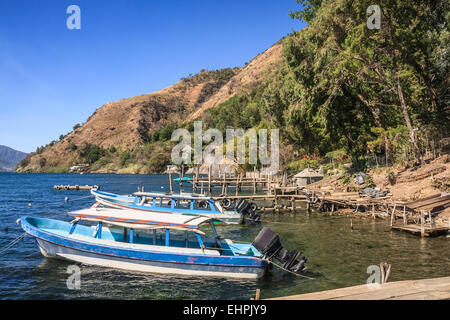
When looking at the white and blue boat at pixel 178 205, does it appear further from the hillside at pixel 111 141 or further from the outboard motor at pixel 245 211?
the hillside at pixel 111 141

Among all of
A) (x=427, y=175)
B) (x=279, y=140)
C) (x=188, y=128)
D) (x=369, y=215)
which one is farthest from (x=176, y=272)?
(x=188, y=128)

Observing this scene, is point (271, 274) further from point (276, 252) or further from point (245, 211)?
point (245, 211)

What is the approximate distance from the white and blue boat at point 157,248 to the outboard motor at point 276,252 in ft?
1.05

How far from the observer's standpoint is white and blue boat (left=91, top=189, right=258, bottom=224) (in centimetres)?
2255

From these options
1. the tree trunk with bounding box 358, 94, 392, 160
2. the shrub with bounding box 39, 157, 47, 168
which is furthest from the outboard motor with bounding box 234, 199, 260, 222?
the shrub with bounding box 39, 157, 47, 168

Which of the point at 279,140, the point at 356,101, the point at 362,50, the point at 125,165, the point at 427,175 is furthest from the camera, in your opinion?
the point at 125,165

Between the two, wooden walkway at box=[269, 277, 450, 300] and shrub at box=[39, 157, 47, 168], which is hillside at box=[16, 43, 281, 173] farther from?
wooden walkway at box=[269, 277, 450, 300]

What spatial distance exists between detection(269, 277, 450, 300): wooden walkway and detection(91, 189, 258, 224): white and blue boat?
51.8ft

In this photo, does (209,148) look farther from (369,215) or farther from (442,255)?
(442,255)

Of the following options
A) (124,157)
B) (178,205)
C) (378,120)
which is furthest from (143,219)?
(124,157)

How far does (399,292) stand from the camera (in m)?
6.23

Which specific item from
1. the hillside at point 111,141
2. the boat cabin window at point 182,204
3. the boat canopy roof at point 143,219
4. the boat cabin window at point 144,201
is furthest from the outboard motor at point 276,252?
the hillside at point 111,141

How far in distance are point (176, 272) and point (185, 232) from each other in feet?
5.72

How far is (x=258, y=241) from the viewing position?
13.2 meters
